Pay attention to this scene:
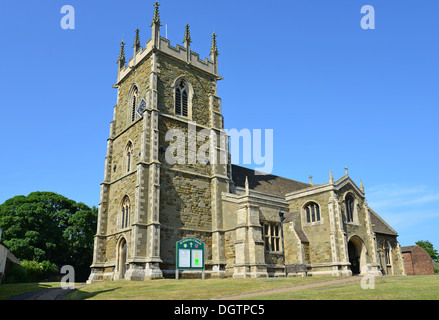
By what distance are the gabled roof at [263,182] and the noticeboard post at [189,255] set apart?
10407 mm

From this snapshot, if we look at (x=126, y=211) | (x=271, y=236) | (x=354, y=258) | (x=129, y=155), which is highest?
(x=129, y=155)

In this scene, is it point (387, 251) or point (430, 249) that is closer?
point (387, 251)

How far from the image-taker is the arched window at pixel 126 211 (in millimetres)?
30266

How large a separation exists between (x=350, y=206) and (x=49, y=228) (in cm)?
3327

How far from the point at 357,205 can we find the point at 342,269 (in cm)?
731

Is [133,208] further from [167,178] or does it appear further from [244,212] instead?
[244,212]

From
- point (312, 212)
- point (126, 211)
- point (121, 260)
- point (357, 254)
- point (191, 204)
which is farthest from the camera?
point (357, 254)

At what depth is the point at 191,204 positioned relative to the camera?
102 ft

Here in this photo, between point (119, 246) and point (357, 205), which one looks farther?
point (357, 205)

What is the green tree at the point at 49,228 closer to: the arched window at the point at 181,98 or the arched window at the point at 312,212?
the arched window at the point at 181,98

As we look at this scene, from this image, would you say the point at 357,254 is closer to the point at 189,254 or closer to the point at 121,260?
the point at 189,254

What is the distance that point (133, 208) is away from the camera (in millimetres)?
29406

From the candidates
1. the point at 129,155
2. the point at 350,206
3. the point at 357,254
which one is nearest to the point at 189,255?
the point at 129,155
